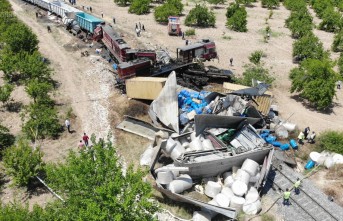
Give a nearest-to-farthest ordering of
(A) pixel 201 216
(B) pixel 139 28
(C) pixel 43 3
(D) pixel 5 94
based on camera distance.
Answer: (A) pixel 201 216 → (D) pixel 5 94 → (B) pixel 139 28 → (C) pixel 43 3

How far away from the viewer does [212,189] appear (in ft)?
59.9

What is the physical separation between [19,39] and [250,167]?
25.4 meters

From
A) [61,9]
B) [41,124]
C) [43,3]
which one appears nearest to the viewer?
[41,124]

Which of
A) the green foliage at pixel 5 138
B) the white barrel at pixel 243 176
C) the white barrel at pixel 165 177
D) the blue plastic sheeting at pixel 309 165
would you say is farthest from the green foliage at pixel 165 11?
the white barrel at pixel 243 176

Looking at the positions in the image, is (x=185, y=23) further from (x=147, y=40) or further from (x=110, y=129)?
(x=110, y=129)

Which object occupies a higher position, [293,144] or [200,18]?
[200,18]

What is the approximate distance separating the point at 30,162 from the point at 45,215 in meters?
7.09

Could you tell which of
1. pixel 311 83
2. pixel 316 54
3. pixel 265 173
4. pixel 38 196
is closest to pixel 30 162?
pixel 38 196

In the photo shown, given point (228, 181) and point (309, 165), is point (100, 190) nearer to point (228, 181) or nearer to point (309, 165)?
point (228, 181)

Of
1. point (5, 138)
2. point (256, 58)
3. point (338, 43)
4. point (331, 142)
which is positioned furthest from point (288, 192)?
point (338, 43)

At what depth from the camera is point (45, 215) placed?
1262 centimetres

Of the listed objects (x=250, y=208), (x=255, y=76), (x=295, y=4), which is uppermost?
(x=295, y=4)

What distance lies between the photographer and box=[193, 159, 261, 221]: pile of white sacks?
17.3 meters

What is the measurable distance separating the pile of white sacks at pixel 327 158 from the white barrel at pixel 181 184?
28.7 feet
